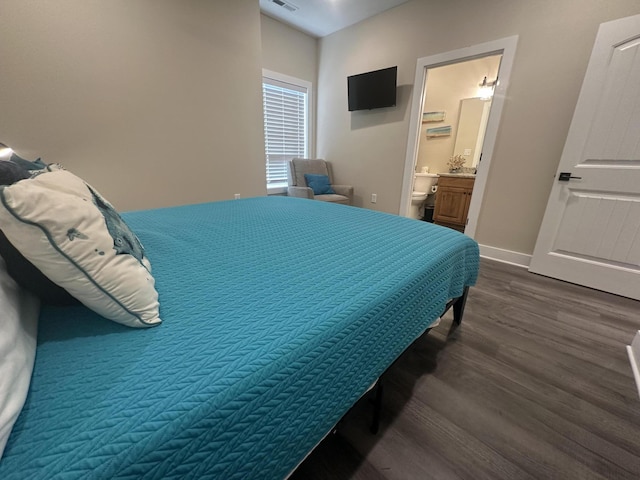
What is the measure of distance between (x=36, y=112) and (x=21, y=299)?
215cm

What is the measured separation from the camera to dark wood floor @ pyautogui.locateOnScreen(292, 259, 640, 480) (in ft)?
3.09

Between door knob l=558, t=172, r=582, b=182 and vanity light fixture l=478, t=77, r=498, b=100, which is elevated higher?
vanity light fixture l=478, t=77, r=498, b=100

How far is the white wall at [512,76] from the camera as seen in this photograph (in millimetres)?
2145

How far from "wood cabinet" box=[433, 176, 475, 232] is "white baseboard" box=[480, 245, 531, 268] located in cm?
81

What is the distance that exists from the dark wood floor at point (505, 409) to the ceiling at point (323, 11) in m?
3.56

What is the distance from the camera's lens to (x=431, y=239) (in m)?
1.25

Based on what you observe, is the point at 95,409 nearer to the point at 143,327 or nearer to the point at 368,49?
the point at 143,327

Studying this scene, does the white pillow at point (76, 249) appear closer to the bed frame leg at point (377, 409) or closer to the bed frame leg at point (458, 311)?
the bed frame leg at point (377, 409)

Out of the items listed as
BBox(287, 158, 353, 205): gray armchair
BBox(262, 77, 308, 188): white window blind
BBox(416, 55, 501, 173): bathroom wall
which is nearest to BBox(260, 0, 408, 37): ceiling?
BBox(262, 77, 308, 188): white window blind

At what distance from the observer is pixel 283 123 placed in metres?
4.01

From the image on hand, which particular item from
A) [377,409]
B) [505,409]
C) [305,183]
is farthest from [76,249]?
[305,183]

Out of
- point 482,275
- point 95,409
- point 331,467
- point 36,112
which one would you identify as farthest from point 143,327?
point 482,275

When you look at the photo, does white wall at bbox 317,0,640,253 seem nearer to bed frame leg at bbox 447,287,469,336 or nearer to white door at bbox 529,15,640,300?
white door at bbox 529,15,640,300

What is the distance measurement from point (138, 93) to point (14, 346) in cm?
258
